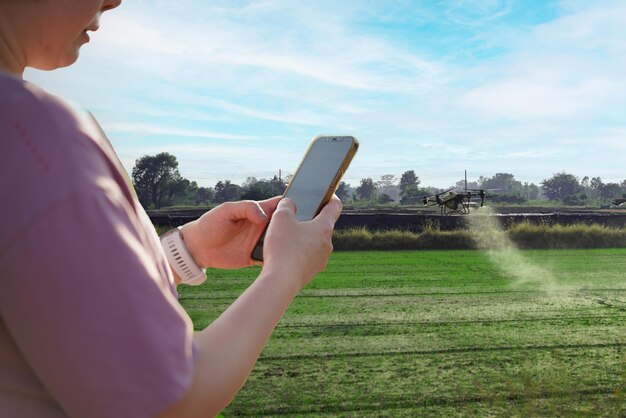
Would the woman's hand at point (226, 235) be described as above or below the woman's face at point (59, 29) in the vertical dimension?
below

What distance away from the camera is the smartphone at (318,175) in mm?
1046

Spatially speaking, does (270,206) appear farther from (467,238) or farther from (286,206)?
(467,238)

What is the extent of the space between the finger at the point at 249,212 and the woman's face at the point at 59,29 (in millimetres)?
413

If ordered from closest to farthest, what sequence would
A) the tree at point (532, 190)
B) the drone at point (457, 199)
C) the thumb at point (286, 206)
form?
the thumb at point (286, 206) → the drone at point (457, 199) → the tree at point (532, 190)

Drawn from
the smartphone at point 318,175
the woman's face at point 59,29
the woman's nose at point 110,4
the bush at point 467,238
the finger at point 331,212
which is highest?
the woman's nose at point 110,4

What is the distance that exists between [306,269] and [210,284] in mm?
7823

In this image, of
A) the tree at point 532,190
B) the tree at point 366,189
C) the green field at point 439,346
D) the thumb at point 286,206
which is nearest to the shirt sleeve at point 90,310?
the thumb at point 286,206

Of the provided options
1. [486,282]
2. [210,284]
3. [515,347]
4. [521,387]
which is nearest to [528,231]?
[486,282]

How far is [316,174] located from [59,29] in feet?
1.94

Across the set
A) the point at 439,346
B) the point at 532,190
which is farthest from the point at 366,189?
the point at 439,346

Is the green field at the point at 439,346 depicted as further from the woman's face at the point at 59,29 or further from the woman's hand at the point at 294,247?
the woman's face at the point at 59,29

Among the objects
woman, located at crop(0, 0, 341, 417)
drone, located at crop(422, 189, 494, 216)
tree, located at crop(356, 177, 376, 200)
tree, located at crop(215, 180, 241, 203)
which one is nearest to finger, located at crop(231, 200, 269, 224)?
woman, located at crop(0, 0, 341, 417)

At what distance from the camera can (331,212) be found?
0.99 metres

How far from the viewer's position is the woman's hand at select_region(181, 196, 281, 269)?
114 centimetres
